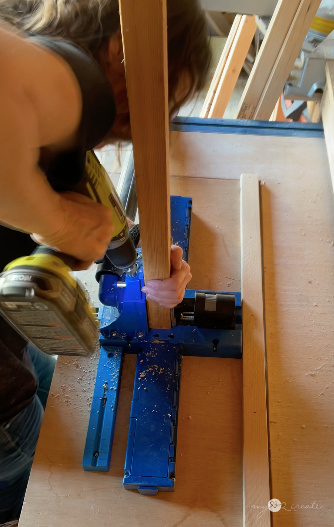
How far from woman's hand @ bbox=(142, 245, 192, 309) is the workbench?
0.22 metres

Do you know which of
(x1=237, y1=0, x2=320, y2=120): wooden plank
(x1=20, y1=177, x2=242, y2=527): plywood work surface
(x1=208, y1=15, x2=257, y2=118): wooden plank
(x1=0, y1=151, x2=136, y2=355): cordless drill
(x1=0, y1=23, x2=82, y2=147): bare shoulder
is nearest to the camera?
(x1=0, y1=23, x2=82, y2=147): bare shoulder

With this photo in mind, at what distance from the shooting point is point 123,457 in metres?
0.93

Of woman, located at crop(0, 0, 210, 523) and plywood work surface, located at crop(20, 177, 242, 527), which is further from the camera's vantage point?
plywood work surface, located at crop(20, 177, 242, 527)

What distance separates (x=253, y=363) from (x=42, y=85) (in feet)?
2.54

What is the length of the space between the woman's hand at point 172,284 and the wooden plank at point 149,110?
86 millimetres

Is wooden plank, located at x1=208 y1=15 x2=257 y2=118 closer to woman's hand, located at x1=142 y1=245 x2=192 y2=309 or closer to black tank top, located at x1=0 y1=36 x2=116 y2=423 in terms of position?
woman's hand, located at x1=142 y1=245 x2=192 y2=309

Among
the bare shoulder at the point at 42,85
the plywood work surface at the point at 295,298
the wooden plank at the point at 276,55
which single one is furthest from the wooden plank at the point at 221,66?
the bare shoulder at the point at 42,85

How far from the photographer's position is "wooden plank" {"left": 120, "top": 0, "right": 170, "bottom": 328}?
0.46 m

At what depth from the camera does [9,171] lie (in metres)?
0.46

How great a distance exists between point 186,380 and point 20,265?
0.56m

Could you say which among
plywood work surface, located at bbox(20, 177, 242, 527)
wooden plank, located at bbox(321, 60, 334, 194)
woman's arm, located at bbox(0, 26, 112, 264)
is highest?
wooden plank, located at bbox(321, 60, 334, 194)

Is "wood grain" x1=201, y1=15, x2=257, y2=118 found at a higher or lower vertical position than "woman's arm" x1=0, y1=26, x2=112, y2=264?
higher

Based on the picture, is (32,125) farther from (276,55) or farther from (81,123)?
(276,55)

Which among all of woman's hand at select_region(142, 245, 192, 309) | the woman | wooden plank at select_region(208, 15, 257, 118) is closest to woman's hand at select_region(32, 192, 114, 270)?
the woman
